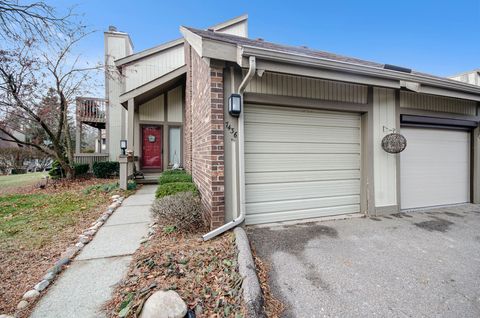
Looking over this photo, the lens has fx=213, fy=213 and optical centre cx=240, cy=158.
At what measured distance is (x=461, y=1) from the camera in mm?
8430

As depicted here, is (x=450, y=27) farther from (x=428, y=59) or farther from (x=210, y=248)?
(x=210, y=248)

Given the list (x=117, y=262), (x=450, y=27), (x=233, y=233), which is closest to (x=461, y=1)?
(x=450, y=27)

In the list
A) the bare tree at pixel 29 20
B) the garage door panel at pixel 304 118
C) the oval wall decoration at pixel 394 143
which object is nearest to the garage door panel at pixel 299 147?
the garage door panel at pixel 304 118

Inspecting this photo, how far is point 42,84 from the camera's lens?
824 centimetres

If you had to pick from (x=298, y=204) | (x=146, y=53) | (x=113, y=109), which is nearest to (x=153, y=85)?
(x=146, y=53)

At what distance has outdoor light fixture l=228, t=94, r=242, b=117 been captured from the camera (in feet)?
10.3

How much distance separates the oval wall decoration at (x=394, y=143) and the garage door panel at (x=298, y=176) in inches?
28.1

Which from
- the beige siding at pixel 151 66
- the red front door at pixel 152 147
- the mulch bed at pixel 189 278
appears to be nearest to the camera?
the mulch bed at pixel 189 278

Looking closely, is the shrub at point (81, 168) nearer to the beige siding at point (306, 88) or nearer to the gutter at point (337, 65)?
the beige siding at point (306, 88)

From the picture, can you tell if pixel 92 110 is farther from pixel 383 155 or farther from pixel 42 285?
pixel 383 155

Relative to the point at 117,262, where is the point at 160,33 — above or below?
above

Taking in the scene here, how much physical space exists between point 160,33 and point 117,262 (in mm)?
11179

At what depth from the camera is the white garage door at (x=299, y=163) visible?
3.62 m

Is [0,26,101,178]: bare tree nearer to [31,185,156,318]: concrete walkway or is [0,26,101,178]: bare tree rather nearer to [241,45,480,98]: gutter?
[31,185,156,318]: concrete walkway
